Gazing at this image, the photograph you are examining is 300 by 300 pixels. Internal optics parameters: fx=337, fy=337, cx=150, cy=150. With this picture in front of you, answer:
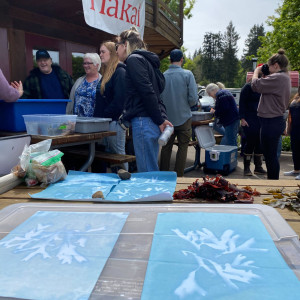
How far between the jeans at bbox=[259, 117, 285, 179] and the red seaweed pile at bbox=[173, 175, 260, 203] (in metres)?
2.70

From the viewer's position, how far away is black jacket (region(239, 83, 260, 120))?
16.9 ft

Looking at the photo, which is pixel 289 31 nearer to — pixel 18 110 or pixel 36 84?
pixel 36 84

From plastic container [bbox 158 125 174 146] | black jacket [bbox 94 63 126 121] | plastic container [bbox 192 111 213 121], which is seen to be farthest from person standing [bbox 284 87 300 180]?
plastic container [bbox 158 125 174 146]

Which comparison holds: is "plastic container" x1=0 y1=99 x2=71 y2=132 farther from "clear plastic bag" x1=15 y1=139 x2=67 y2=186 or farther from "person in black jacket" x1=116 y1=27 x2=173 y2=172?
"clear plastic bag" x1=15 y1=139 x2=67 y2=186

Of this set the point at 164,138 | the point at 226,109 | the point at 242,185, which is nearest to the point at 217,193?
the point at 242,185

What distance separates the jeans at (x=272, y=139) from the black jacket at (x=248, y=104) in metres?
1.21

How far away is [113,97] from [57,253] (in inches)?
108

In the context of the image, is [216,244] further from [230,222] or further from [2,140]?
[2,140]

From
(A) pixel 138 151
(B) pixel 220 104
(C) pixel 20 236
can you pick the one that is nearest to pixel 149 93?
(A) pixel 138 151

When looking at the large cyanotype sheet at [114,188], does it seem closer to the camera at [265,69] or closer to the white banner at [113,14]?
the white banner at [113,14]

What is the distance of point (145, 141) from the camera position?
290 centimetres

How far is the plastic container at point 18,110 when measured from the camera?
2.84 meters

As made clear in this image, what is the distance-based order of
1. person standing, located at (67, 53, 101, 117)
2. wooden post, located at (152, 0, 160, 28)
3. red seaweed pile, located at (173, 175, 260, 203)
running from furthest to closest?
1. wooden post, located at (152, 0, 160, 28)
2. person standing, located at (67, 53, 101, 117)
3. red seaweed pile, located at (173, 175, 260, 203)

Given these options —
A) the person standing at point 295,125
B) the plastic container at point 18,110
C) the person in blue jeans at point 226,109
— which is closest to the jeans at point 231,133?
the person in blue jeans at point 226,109
